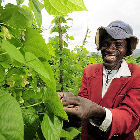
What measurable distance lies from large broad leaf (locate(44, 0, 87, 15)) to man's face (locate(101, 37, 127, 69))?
5.14ft

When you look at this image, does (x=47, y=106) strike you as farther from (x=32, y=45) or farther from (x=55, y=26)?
(x=55, y=26)

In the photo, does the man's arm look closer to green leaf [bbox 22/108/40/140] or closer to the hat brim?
the hat brim

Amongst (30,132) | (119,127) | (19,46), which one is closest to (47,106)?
(30,132)

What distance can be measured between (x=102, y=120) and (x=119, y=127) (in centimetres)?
17

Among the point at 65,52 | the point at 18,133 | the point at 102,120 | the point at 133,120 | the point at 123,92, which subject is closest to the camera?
the point at 18,133

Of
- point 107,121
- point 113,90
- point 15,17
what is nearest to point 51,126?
point 15,17

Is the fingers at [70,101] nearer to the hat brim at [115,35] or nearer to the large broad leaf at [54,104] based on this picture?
the large broad leaf at [54,104]

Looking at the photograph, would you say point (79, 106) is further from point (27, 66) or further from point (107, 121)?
point (27, 66)

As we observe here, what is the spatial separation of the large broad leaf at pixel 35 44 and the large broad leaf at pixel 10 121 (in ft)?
0.55

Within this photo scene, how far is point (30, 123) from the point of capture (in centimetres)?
52

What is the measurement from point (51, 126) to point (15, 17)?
317 millimetres

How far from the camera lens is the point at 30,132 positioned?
503 mm

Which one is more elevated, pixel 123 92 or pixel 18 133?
pixel 18 133

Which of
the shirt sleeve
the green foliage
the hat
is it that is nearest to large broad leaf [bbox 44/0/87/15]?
the green foliage
